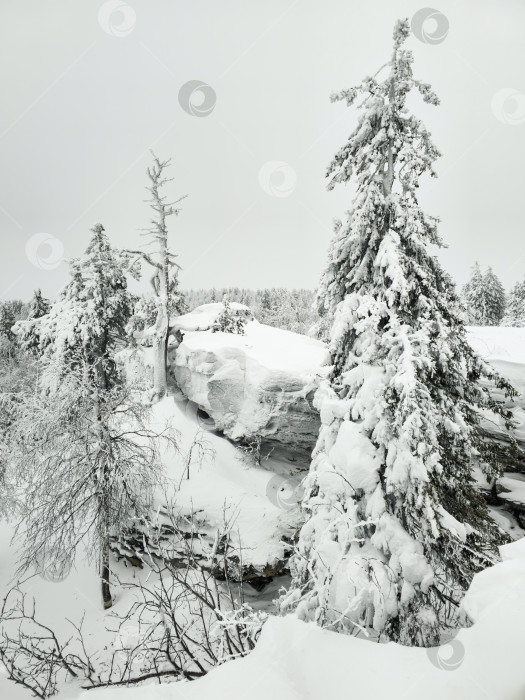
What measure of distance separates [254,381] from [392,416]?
860 cm

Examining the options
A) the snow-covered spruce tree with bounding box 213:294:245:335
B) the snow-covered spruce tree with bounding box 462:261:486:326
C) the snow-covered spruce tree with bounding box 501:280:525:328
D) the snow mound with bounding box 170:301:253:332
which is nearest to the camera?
the snow-covered spruce tree with bounding box 213:294:245:335

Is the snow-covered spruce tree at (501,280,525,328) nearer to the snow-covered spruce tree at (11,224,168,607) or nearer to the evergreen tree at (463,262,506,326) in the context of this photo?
the evergreen tree at (463,262,506,326)

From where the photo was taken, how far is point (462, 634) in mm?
2350

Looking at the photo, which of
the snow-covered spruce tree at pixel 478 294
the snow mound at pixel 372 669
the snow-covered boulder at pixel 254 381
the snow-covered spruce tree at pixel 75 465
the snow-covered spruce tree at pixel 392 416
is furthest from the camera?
the snow-covered spruce tree at pixel 478 294

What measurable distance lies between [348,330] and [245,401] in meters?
8.59

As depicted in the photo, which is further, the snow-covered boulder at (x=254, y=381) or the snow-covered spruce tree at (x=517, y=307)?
the snow-covered spruce tree at (x=517, y=307)

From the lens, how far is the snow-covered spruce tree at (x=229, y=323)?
18.4 metres

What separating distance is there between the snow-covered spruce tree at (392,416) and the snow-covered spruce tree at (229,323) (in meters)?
10.9

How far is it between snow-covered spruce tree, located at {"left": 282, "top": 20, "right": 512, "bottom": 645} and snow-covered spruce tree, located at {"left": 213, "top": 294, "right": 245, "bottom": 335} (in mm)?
10887

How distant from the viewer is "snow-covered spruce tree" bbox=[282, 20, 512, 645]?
5578mm

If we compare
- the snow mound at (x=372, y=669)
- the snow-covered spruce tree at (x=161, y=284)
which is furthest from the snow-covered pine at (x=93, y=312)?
the snow mound at (x=372, y=669)

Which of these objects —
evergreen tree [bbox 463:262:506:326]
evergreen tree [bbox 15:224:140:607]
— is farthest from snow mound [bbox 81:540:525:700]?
evergreen tree [bbox 463:262:506:326]

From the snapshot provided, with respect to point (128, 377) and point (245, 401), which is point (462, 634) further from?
point (128, 377)

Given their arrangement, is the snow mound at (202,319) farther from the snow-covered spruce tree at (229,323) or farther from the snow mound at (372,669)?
the snow mound at (372,669)
